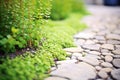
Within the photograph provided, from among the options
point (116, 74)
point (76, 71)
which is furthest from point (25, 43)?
point (116, 74)

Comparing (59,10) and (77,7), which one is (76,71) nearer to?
(59,10)

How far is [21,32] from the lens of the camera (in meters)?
3.75

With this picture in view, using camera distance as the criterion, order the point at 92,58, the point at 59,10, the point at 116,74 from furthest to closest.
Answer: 1. the point at 59,10
2. the point at 92,58
3. the point at 116,74

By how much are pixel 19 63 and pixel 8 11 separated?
101cm

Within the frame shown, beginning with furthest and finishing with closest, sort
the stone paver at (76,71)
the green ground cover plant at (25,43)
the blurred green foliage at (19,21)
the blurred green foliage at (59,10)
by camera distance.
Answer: the blurred green foliage at (59,10)
the blurred green foliage at (19,21)
the stone paver at (76,71)
the green ground cover plant at (25,43)

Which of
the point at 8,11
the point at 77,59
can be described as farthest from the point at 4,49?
the point at 77,59

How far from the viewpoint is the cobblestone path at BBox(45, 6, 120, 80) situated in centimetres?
339

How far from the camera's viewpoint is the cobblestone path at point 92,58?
3.39m

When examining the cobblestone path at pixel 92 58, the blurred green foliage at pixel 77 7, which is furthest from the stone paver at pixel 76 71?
the blurred green foliage at pixel 77 7

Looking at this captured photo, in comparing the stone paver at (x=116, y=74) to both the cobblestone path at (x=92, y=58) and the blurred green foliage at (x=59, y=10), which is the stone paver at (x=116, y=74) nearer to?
the cobblestone path at (x=92, y=58)

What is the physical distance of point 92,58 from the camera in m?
4.02

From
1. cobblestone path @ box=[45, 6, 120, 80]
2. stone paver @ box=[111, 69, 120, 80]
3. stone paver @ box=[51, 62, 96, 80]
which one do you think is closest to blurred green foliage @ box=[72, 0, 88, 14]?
cobblestone path @ box=[45, 6, 120, 80]

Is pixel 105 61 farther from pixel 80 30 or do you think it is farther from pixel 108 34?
pixel 80 30

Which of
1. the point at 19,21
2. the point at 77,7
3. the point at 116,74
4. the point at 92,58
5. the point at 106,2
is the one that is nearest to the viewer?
the point at 116,74
